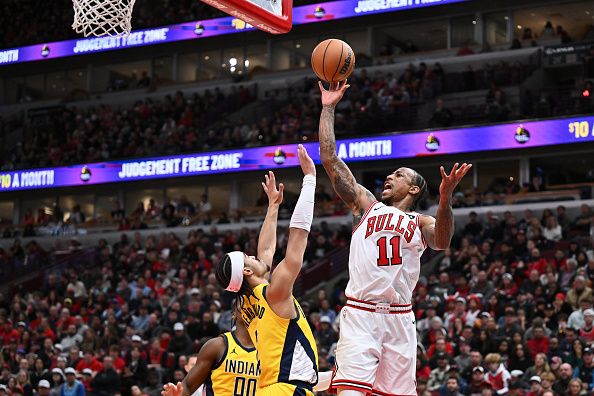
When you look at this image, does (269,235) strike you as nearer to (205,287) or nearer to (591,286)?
(591,286)

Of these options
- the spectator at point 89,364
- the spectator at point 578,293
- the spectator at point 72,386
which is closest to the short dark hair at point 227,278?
the spectator at point 578,293

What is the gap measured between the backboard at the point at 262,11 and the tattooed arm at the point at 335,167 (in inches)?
44.5

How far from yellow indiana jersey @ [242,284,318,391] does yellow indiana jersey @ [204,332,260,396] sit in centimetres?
29

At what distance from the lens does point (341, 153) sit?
85.7 ft

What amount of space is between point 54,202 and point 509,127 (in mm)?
17688

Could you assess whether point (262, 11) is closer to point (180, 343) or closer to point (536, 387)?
point (536, 387)

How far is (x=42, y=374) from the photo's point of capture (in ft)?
60.6

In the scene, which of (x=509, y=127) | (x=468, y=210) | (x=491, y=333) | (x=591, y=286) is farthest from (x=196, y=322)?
(x=509, y=127)

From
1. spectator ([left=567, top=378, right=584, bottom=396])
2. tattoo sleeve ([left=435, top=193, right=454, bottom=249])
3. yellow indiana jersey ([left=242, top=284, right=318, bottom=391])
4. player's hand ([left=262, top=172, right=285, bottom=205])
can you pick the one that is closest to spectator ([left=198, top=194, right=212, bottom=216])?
spectator ([left=567, top=378, right=584, bottom=396])

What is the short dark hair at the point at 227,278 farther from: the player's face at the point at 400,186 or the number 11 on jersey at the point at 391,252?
the player's face at the point at 400,186

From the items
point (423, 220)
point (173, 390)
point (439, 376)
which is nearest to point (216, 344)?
point (173, 390)

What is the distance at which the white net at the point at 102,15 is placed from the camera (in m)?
9.13

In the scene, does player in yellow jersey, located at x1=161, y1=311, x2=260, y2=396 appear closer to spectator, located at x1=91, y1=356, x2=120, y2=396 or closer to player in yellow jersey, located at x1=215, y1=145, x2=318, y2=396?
player in yellow jersey, located at x1=215, y1=145, x2=318, y2=396

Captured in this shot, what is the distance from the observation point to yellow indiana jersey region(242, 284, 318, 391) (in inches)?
253
